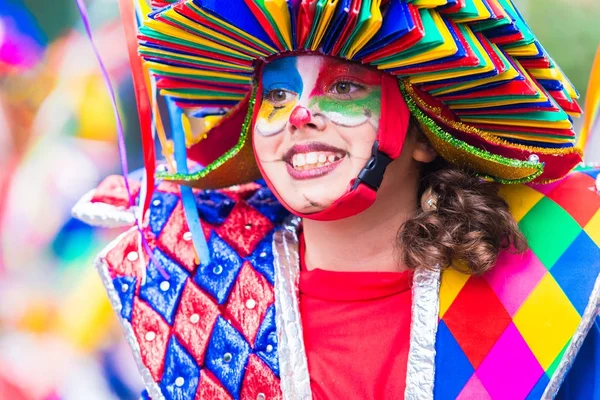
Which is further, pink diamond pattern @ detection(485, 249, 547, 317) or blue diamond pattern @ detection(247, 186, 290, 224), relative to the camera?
blue diamond pattern @ detection(247, 186, 290, 224)

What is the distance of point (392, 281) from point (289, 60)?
0.57m

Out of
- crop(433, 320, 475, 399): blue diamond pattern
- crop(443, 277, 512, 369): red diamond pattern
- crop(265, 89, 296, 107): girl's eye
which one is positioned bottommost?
crop(433, 320, 475, 399): blue diamond pattern

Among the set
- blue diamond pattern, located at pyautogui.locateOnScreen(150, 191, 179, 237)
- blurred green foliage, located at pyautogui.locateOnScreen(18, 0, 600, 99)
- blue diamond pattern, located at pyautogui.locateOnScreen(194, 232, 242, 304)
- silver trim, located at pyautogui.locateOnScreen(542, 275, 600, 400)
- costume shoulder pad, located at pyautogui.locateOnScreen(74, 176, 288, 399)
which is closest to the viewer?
silver trim, located at pyautogui.locateOnScreen(542, 275, 600, 400)

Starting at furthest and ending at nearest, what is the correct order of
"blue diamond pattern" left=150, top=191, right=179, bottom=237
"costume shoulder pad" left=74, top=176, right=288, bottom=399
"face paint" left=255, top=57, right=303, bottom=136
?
1. "blue diamond pattern" left=150, top=191, right=179, bottom=237
2. "costume shoulder pad" left=74, top=176, right=288, bottom=399
3. "face paint" left=255, top=57, right=303, bottom=136

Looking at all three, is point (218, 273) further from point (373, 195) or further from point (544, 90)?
point (544, 90)

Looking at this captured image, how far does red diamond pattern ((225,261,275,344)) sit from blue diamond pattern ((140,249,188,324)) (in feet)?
0.48

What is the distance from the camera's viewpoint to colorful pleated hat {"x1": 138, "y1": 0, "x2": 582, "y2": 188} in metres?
1.33

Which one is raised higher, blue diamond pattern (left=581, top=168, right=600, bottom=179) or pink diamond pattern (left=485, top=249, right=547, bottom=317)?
blue diamond pattern (left=581, top=168, right=600, bottom=179)

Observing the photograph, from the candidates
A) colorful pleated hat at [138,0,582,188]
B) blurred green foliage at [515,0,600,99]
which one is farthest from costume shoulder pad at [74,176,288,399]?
blurred green foliage at [515,0,600,99]

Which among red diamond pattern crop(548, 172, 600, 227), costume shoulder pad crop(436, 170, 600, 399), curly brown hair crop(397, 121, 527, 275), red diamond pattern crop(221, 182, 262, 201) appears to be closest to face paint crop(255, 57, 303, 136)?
curly brown hair crop(397, 121, 527, 275)

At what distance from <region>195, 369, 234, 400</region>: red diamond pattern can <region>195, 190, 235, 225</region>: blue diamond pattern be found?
441mm

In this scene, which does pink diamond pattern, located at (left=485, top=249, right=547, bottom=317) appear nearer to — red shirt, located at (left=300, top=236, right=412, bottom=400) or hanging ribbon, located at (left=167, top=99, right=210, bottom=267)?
red shirt, located at (left=300, top=236, right=412, bottom=400)

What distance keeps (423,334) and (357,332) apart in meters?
0.16

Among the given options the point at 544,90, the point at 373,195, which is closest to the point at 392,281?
the point at 373,195
